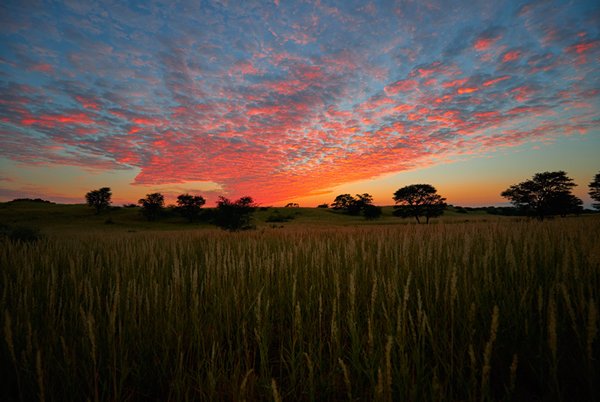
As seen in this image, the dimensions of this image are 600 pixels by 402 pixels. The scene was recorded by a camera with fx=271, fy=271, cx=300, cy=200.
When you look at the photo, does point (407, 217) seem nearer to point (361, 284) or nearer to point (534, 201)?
point (534, 201)

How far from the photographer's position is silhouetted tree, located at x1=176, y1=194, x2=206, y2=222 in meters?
51.6

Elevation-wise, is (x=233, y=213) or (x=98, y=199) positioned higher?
(x=98, y=199)

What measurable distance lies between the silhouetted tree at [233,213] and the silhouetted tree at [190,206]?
29.3 metres

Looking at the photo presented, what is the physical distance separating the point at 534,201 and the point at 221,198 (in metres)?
43.3

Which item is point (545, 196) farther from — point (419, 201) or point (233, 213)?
point (233, 213)

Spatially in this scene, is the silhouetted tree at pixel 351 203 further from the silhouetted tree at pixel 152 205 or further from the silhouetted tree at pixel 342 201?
the silhouetted tree at pixel 152 205

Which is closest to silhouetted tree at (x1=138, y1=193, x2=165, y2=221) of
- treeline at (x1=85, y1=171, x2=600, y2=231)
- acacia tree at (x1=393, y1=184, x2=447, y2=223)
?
treeline at (x1=85, y1=171, x2=600, y2=231)

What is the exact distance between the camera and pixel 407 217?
53406 mm

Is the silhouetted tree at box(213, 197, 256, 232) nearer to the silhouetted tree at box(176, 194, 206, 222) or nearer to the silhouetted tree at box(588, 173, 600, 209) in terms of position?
the silhouetted tree at box(176, 194, 206, 222)

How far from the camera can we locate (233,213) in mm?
23906

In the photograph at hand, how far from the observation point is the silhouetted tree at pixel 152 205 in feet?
167

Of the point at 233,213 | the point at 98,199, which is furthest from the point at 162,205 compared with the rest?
the point at 233,213

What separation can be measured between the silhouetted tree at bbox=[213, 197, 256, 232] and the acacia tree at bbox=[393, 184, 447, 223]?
119 ft

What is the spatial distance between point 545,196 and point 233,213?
140 feet
